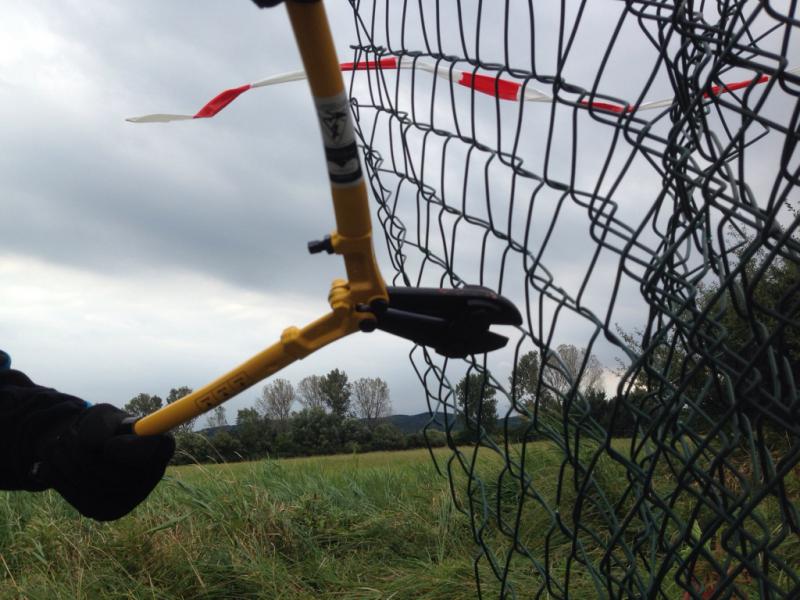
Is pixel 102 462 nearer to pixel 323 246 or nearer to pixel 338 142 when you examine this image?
pixel 323 246

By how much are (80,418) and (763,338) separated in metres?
1.28

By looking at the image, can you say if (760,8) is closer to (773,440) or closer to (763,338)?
(763,338)

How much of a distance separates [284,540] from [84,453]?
147 cm

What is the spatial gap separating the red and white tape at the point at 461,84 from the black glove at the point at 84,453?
34.6 inches

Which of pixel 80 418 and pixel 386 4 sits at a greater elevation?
pixel 386 4

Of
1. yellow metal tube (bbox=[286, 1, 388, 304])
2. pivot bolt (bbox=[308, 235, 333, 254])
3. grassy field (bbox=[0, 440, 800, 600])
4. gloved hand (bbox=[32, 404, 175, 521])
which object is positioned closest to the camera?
yellow metal tube (bbox=[286, 1, 388, 304])

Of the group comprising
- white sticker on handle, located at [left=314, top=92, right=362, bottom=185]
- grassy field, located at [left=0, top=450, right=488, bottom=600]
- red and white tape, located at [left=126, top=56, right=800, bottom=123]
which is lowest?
grassy field, located at [left=0, top=450, right=488, bottom=600]

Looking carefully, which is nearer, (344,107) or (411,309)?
(344,107)

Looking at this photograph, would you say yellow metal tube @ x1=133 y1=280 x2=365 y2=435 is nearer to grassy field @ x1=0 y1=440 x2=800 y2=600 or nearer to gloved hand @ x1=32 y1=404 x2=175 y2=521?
gloved hand @ x1=32 y1=404 x2=175 y2=521

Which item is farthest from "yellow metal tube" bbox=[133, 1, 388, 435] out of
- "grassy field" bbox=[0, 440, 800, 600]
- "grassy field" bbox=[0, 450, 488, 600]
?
"grassy field" bbox=[0, 450, 488, 600]

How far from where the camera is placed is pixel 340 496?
10.8 ft

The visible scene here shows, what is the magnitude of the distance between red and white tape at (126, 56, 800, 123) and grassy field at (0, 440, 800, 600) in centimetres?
107

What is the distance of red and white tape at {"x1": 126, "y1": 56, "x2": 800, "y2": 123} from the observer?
4.28 feet

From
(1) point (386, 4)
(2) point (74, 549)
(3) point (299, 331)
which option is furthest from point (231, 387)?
(2) point (74, 549)
